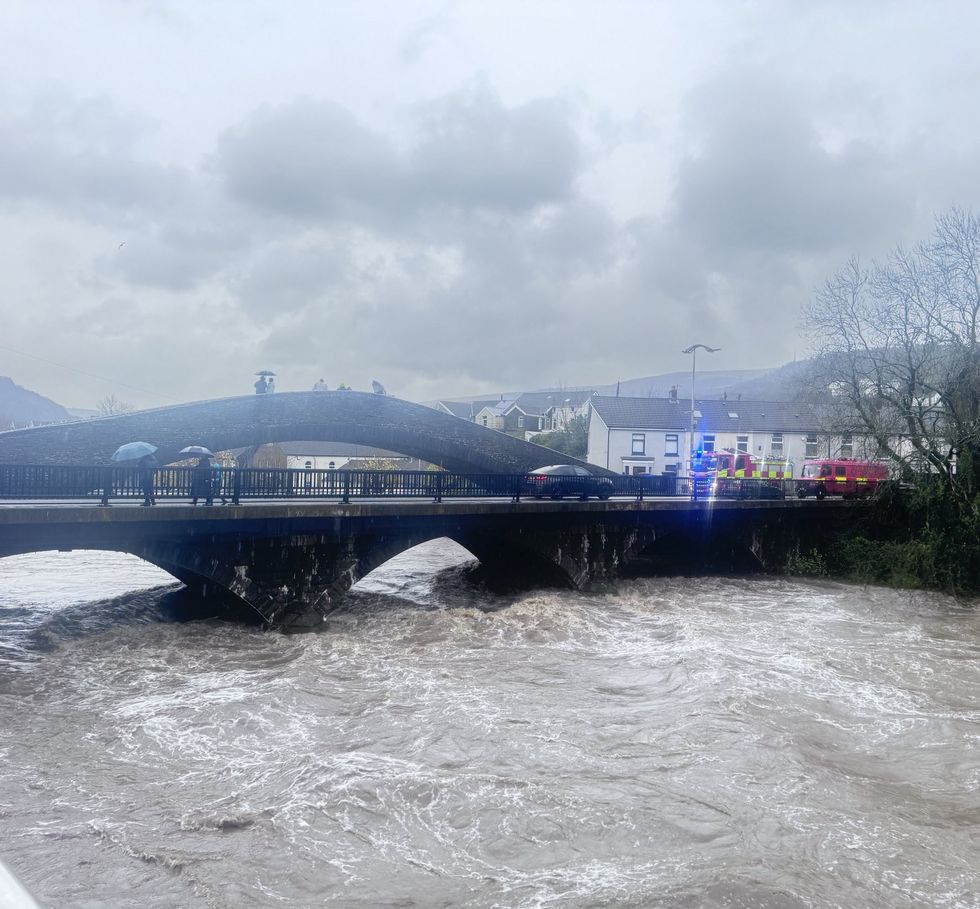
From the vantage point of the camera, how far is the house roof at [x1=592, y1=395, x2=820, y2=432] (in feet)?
200

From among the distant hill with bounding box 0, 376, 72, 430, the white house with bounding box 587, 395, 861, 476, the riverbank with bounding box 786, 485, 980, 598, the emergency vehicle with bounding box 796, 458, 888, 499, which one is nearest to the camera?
the riverbank with bounding box 786, 485, 980, 598

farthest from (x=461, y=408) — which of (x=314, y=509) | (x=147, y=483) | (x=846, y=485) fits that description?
(x=147, y=483)

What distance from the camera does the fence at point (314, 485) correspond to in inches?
585

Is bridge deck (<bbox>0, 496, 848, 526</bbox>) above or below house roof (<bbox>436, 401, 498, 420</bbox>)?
below

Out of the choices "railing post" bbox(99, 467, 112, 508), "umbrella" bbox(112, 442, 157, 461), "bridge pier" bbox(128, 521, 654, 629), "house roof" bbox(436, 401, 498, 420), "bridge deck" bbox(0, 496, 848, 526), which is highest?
"house roof" bbox(436, 401, 498, 420)

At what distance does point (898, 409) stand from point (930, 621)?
34.7ft

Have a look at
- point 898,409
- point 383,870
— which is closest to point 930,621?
point 898,409

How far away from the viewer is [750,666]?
604 inches

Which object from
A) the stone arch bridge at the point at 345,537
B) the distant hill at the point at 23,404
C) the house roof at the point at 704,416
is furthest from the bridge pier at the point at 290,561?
the distant hill at the point at 23,404

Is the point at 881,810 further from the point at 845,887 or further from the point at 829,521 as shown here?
the point at 829,521

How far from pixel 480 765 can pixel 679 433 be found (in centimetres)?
5295

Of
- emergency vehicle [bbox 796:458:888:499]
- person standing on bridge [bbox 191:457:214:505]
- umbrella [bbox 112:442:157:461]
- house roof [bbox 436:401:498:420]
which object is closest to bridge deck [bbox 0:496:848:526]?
person standing on bridge [bbox 191:457:214:505]

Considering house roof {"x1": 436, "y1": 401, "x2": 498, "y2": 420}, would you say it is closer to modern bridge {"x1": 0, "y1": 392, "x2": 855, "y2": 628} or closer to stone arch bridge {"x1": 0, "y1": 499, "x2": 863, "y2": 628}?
modern bridge {"x1": 0, "y1": 392, "x2": 855, "y2": 628}

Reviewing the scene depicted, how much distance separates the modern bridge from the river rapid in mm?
1469
